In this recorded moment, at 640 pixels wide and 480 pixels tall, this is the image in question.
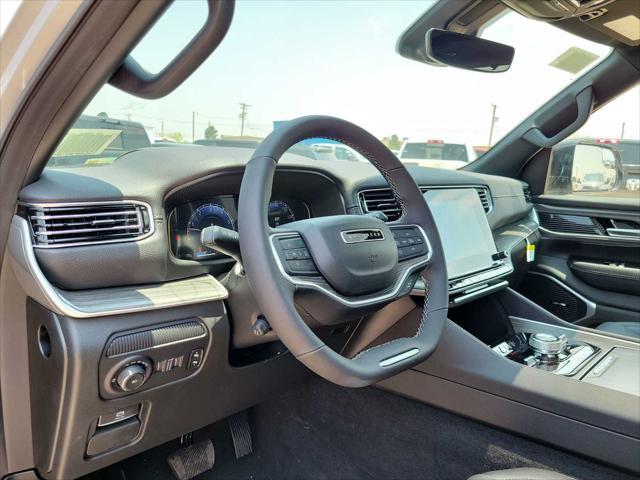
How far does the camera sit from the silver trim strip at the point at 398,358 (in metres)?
1.05

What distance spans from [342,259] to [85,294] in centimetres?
65

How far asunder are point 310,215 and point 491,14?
107cm

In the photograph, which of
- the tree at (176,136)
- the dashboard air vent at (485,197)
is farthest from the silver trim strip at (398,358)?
the dashboard air vent at (485,197)

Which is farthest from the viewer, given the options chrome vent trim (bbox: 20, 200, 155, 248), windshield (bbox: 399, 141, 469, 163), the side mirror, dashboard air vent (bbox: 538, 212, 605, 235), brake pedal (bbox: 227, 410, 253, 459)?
windshield (bbox: 399, 141, 469, 163)

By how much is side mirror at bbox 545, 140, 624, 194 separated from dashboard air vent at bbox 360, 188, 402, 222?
1.57 m

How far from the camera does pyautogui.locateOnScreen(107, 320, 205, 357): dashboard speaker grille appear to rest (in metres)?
1.21

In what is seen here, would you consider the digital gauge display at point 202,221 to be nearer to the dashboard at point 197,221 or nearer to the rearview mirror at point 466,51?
the dashboard at point 197,221

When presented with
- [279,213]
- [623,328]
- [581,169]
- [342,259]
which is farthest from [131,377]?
[581,169]

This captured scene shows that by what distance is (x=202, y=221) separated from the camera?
1554mm

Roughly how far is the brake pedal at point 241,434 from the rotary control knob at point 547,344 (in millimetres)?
1120

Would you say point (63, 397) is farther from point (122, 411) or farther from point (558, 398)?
point (558, 398)

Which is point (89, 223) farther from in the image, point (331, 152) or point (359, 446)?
point (359, 446)

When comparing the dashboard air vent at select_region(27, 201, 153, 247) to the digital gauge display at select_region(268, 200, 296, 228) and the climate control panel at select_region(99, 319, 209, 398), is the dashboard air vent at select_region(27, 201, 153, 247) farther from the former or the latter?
the digital gauge display at select_region(268, 200, 296, 228)

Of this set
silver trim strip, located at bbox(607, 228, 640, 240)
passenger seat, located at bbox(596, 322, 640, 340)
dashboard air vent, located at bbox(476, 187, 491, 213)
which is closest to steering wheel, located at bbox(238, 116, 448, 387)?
dashboard air vent, located at bbox(476, 187, 491, 213)
